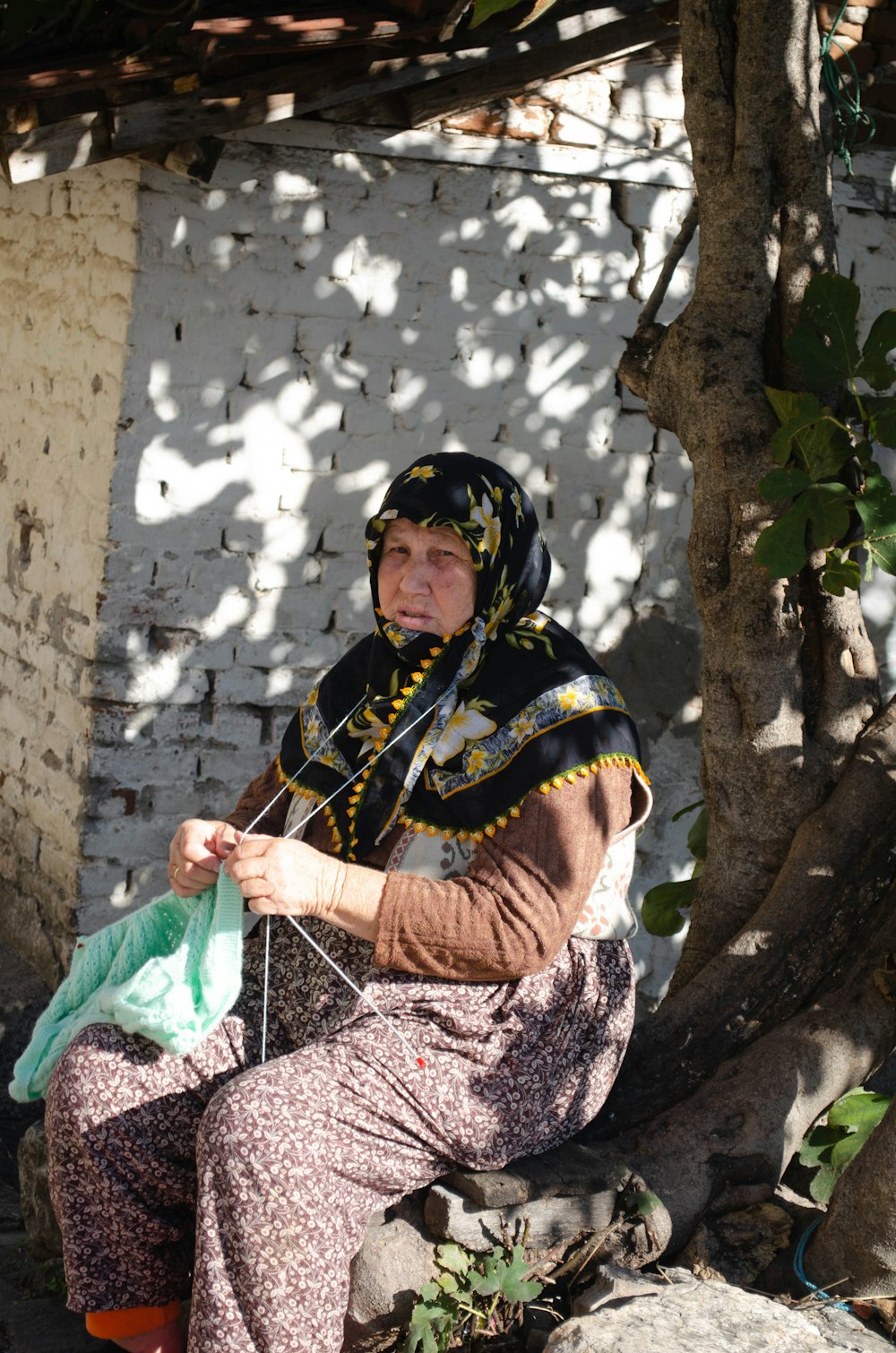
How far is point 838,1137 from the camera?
303cm

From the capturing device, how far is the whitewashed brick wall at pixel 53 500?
159 inches

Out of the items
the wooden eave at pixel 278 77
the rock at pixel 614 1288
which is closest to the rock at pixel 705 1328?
the rock at pixel 614 1288

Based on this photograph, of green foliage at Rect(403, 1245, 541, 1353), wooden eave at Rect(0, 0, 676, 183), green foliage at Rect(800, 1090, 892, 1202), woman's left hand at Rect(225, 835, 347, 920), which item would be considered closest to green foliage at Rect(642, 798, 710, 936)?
green foliage at Rect(800, 1090, 892, 1202)

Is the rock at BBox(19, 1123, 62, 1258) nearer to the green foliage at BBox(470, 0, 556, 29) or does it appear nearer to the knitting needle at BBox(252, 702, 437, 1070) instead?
the knitting needle at BBox(252, 702, 437, 1070)

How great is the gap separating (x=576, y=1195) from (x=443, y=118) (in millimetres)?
2993

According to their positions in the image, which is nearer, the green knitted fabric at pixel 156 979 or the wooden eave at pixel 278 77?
the green knitted fabric at pixel 156 979

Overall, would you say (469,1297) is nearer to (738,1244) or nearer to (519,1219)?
(519,1219)

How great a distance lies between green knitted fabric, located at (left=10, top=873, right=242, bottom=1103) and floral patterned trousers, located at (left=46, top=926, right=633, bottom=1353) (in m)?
0.12

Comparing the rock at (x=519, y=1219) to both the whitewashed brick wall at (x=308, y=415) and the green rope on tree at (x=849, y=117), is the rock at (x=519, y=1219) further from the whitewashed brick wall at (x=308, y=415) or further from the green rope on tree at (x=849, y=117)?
the green rope on tree at (x=849, y=117)

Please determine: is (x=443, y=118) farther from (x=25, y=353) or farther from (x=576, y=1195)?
(x=576, y=1195)

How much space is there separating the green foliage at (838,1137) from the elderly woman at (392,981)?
59cm

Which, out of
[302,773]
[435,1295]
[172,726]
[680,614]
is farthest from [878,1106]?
[172,726]

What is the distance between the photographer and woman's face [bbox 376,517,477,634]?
2.71 metres

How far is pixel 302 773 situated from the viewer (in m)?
2.86
